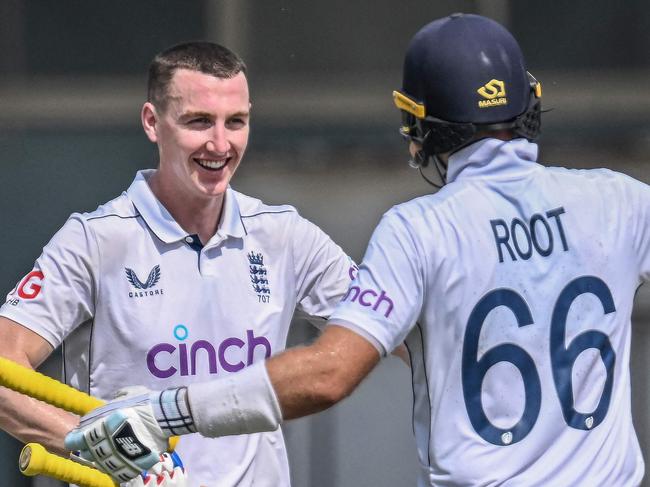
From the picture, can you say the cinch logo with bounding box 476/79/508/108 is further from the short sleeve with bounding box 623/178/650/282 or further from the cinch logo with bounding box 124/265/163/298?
the cinch logo with bounding box 124/265/163/298

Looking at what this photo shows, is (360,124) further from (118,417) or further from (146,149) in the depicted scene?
(118,417)

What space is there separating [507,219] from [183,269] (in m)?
1.26

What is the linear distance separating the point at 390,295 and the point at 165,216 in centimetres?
126

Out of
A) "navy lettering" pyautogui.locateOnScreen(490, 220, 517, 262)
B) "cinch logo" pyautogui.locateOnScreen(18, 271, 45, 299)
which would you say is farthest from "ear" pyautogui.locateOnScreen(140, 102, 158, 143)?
"navy lettering" pyautogui.locateOnScreen(490, 220, 517, 262)

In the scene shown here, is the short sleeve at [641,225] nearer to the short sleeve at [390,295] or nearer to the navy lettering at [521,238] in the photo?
the navy lettering at [521,238]

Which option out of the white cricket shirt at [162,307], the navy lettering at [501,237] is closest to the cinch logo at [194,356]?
the white cricket shirt at [162,307]

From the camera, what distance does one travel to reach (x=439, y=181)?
397 cm

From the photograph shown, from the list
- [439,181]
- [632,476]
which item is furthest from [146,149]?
[632,476]

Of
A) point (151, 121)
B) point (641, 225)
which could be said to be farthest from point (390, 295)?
point (151, 121)

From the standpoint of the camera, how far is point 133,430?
3.53m

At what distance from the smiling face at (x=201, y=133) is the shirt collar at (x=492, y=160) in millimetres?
1015

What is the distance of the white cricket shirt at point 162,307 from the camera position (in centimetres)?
445

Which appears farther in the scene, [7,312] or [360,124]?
[360,124]

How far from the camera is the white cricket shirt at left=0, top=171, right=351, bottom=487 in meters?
4.45
